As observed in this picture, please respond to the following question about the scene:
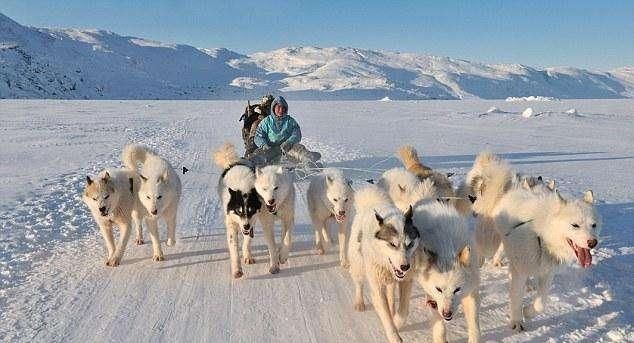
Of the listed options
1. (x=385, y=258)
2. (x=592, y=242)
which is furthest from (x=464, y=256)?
(x=592, y=242)

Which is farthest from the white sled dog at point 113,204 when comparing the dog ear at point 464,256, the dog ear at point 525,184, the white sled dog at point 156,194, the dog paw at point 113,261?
the dog ear at point 525,184

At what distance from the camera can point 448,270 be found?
3328mm

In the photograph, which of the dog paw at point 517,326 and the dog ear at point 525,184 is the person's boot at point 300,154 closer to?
the dog ear at point 525,184

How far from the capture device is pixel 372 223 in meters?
3.87

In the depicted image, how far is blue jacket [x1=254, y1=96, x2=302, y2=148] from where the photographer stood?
9016 mm

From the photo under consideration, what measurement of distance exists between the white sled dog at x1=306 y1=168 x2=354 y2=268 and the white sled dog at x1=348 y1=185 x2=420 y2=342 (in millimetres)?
1058

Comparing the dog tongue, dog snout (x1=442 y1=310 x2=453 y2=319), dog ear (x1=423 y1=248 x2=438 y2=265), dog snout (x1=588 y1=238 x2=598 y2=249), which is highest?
dog snout (x1=588 y1=238 x2=598 y2=249)

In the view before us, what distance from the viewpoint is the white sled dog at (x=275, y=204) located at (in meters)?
5.12

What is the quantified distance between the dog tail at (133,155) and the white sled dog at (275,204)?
161 centimetres

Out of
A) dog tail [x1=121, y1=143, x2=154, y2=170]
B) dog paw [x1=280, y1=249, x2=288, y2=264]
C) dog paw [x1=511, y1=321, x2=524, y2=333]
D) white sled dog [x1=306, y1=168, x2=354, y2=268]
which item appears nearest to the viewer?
dog paw [x1=511, y1=321, x2=524, y2=333]

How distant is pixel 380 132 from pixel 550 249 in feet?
52.0

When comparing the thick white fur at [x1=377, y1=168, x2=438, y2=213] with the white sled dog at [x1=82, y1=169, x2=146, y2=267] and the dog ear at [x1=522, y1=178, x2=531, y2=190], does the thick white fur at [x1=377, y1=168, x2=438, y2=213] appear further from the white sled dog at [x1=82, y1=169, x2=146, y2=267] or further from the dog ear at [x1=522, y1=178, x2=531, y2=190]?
the white sled dog at [x1=82, y1=169, x2=146, y2=267]

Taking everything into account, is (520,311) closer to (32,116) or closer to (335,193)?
(335,193)

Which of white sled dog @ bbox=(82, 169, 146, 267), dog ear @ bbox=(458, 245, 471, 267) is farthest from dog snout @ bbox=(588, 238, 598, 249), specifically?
white sled dog @ bbox=(82, 169, 146, 267)
